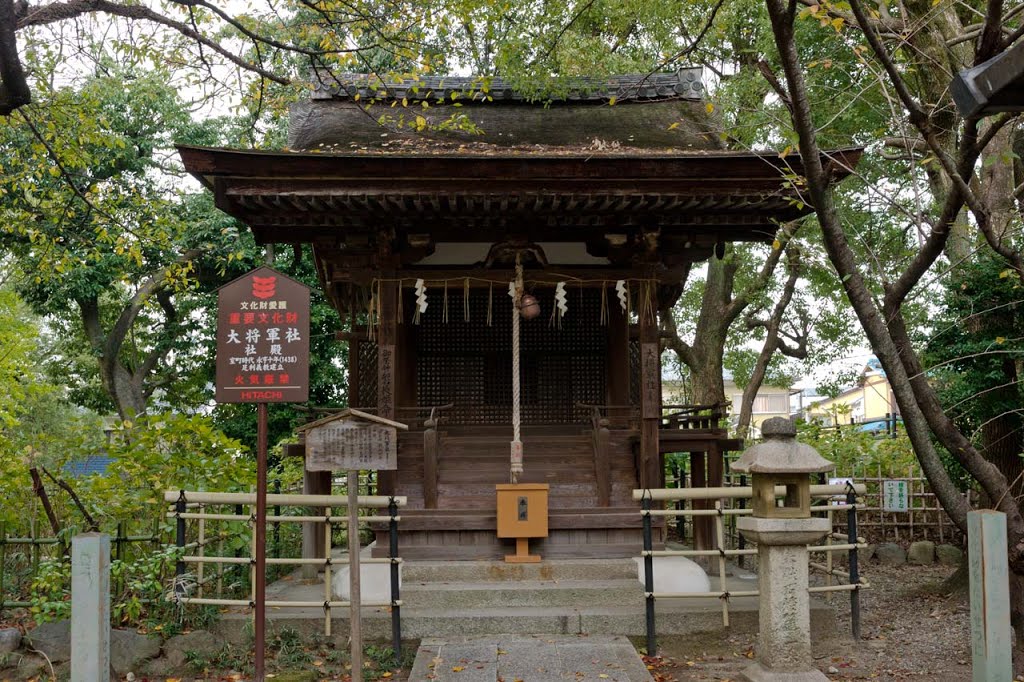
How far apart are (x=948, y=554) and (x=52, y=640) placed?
1187 cm

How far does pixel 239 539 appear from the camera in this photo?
24.3 feet

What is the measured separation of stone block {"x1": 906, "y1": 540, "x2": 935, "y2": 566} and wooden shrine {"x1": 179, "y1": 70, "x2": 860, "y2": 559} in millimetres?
4124

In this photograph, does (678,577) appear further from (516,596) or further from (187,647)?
(187,647)

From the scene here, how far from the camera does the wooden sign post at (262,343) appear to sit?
18.9 feet

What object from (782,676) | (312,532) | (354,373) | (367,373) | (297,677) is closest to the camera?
(782,676)

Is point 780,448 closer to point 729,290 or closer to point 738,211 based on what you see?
point 738,211

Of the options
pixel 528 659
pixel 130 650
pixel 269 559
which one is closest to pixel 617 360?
pixel 528 659

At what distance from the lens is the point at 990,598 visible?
197 inches

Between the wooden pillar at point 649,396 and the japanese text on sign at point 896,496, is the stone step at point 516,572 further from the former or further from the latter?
the japanese text on sign at point 896,496

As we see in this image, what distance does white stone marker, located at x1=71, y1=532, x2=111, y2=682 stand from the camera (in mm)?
4840

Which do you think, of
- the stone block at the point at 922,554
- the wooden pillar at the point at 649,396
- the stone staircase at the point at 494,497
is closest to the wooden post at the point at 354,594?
the stone staircase at the point at 494,497

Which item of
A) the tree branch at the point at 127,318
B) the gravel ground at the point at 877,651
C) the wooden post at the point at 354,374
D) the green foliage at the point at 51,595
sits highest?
the tree branch at the point at 127,318

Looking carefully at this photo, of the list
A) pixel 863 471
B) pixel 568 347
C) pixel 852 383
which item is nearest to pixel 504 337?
pixel 568 347

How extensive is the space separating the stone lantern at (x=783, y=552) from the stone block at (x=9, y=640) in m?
5.94
